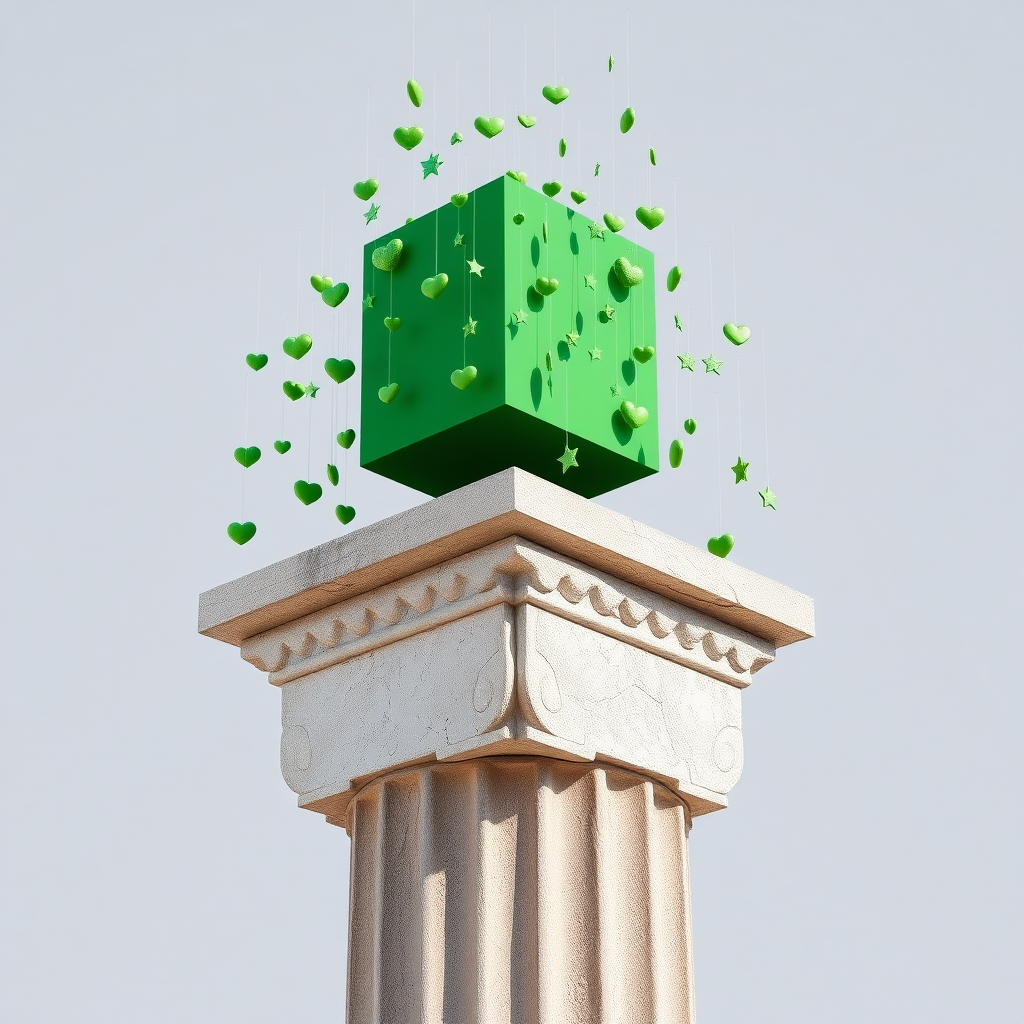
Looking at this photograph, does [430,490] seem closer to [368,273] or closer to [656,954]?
[368,273]

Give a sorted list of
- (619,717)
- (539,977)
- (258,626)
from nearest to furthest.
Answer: (539,977) → (619,717) → (258,626)

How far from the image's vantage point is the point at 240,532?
7.11 metres

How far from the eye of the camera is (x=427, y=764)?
632 cm

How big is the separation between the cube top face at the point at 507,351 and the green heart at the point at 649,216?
111 mm

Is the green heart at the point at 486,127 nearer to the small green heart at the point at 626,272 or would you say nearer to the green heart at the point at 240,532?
the small green heart at the point at 626,272

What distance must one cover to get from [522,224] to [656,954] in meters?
2.54

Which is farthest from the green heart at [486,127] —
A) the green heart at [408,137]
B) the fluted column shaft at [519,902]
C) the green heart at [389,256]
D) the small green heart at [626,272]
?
the fluted column shaft at [519,902]

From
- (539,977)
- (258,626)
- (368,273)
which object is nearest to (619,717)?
(539,977)

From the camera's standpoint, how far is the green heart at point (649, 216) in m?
7.14

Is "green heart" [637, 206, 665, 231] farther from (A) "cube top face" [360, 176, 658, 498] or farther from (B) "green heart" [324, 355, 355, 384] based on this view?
(B) "green heart" [324, 355, 355, 384]

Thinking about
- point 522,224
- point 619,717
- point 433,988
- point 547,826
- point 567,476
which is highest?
point 522,224

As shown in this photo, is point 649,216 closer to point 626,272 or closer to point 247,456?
point 626,272

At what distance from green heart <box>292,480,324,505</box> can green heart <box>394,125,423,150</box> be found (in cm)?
129

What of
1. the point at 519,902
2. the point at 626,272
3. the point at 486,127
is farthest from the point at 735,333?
the point at 519,902
